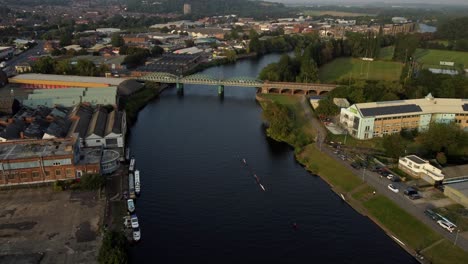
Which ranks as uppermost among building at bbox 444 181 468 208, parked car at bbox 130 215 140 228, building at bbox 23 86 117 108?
building at bbox 23 86 117 108

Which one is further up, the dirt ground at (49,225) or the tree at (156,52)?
the tree at (156,52)

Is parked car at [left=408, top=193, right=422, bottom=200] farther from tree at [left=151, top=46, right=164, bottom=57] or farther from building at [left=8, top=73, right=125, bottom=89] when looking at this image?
tree at [left=151, top=46, right=164, bottom=57]

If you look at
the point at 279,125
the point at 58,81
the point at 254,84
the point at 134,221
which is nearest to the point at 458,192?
the point at 279,125

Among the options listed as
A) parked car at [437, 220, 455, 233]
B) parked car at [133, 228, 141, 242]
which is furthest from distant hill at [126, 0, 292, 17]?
parked car at [437, 220, 455, 233]

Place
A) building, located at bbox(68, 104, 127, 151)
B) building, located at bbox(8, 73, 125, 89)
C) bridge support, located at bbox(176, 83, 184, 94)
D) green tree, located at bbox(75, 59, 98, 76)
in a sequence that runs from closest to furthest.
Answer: building, located at bbox(68, 104, 127, 151), building, located at bbox(8, 73, 125, 89), bridge support, located at bbox(176, 83, 184, 94), green tree, located at bbox(75, 59, 98, 76)

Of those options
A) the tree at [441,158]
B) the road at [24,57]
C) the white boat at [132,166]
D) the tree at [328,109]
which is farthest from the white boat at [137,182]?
the road at [24,57]

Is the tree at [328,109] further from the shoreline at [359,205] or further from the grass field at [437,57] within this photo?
the grass field at [437,57]

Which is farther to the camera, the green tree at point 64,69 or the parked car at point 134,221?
the green tree at point 64,69
